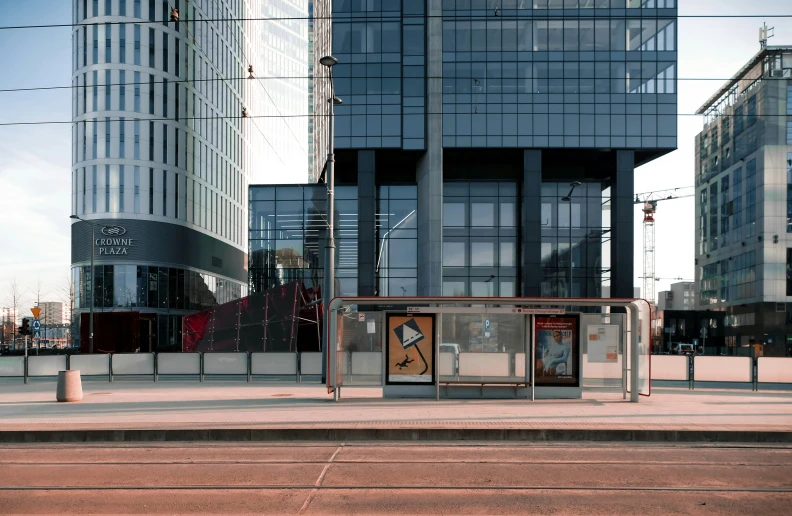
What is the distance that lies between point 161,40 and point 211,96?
35.3 ft

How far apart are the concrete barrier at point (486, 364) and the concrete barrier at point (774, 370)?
9.45 meters

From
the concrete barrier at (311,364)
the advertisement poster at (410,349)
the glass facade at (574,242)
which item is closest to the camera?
the advertisement poster at (410,349)

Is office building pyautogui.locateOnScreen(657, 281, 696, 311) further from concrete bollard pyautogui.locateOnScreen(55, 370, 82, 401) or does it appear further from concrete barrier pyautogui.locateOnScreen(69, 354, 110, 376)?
Answer: concrete bollard pyautogui.locateOnScreen(55, 370, 82, 401)

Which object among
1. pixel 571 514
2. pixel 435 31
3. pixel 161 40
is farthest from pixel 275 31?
pixel 571 514

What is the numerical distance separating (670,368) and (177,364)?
56.1 ft

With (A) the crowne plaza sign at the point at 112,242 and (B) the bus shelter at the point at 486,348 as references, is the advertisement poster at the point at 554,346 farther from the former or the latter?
(A) the crowne plaza sign at the point at 112,242

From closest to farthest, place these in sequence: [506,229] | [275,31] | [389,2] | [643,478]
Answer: [643,478] → [389,2] → [506,229] → [275,31]

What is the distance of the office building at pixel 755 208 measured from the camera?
7950 cm

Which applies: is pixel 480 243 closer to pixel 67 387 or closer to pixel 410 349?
pixel 410 349

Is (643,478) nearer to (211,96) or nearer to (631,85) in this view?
(631,85)

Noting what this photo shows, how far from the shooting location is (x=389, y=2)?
48.7 metres

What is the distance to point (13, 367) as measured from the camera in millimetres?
26141

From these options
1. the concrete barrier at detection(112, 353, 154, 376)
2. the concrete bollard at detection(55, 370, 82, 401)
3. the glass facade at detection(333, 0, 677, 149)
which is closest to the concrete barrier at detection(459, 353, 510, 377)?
the concrete bollard at detection(55, 370, 82, 401)

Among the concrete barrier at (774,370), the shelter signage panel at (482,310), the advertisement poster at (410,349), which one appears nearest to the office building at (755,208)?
the concrete barrier at (774,370)
